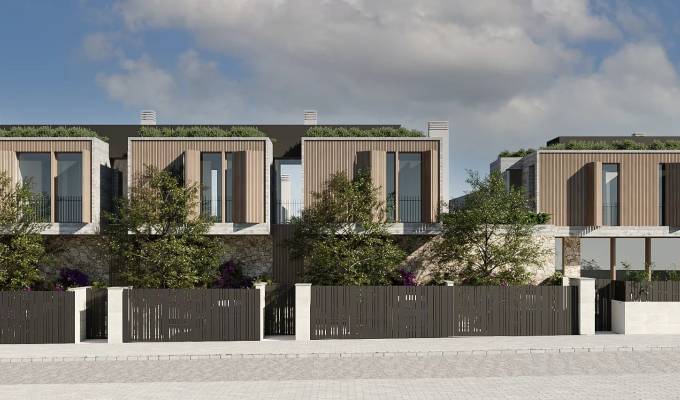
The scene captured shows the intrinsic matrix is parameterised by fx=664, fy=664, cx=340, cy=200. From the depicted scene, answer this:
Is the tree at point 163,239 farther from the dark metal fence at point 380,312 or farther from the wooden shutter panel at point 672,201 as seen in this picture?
the wooden shutter panel at point 672,201

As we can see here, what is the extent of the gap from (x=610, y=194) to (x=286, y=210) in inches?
585

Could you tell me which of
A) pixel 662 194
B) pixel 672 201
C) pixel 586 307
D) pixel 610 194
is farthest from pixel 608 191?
pixel 586 307

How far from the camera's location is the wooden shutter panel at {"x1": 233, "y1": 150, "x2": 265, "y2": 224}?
A: 26719mm

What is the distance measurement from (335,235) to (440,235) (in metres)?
4.99

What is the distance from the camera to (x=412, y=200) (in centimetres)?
2719

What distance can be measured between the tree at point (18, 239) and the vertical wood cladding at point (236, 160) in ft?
14.3

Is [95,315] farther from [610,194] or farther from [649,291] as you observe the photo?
[610,194]

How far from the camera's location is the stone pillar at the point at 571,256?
1232 inches

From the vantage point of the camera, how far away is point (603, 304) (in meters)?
20.7

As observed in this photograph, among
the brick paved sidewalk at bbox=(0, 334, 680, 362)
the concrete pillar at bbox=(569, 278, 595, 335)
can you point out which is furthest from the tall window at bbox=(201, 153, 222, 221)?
the concrete pillar at bbox=(569, 278, 595, 335)

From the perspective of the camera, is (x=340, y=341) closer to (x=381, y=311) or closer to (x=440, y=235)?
(x=381, y=311)

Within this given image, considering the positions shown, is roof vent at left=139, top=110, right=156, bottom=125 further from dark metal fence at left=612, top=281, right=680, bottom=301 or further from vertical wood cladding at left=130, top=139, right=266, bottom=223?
dark metal fence at left=612, top=281, right=680, bottom=301

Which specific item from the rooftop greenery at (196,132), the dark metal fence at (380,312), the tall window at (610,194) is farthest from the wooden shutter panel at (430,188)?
the tall window at (610,194)

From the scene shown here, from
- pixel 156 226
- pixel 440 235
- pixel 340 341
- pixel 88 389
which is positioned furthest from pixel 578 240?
pixel 88 389
